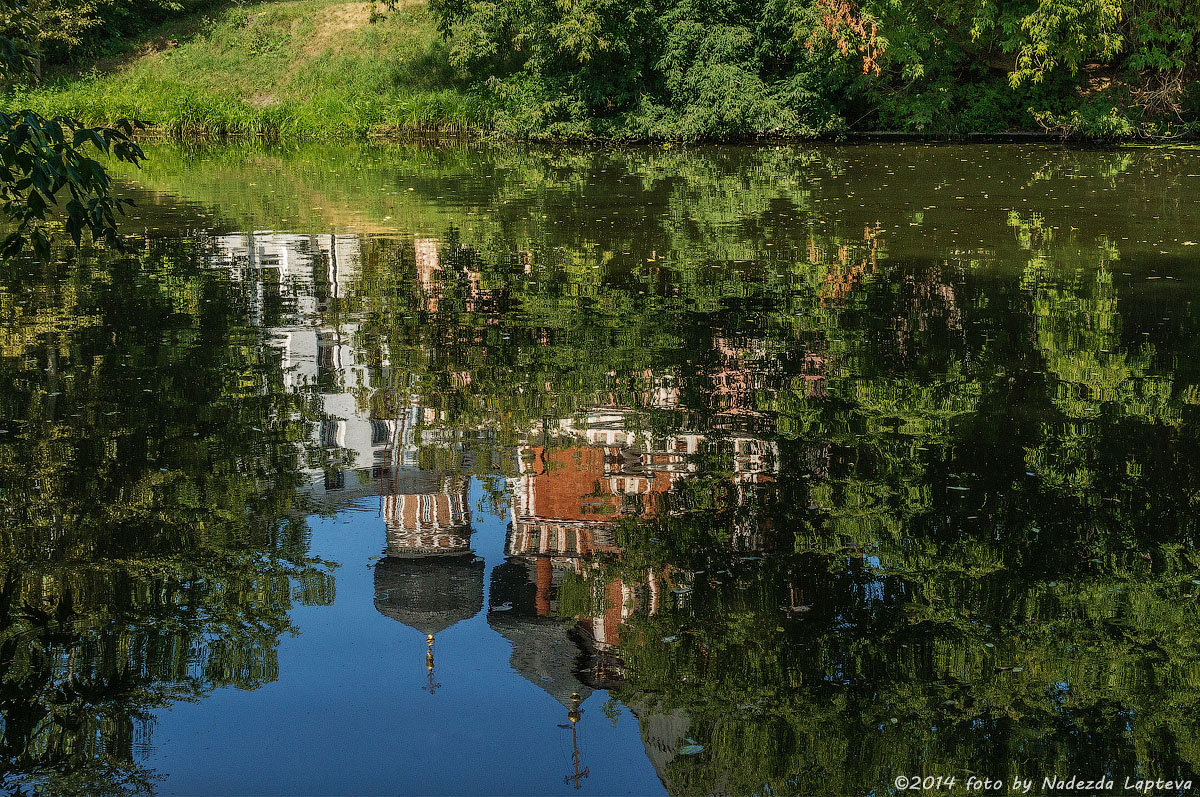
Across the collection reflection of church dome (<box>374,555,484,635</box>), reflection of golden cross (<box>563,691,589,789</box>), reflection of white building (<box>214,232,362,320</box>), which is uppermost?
reflection of white building (<box>214,232,362,320</box>)

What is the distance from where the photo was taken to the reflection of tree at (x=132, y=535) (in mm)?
4512

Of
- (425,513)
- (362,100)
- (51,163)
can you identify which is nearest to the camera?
(51,163)

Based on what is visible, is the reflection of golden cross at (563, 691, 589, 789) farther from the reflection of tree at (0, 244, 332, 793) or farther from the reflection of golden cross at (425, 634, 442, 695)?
the reflection of tree at (0, 244, 332, 793)

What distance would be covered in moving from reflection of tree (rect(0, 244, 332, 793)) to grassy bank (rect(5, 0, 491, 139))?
87.1 ft

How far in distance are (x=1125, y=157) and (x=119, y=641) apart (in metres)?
25.0

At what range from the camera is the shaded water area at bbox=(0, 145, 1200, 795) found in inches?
172

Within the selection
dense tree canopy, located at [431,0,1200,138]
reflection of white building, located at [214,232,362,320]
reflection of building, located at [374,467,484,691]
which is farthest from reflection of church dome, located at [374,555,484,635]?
dense tree canopy, located at [431,0,1200,138]

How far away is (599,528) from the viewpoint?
6129 mm

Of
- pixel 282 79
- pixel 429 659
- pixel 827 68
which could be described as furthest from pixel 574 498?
pixel 282 79

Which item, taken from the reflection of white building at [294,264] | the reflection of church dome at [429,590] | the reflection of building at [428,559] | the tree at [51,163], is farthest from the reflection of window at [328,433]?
the reflection of white building at [294,264]

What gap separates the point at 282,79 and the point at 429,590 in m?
37.5

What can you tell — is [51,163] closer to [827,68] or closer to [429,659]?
[429,659]

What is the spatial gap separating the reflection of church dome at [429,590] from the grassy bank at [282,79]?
98.6 ft

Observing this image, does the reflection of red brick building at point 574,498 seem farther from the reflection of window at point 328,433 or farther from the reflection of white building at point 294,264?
the reflection of white building at point 294,264
